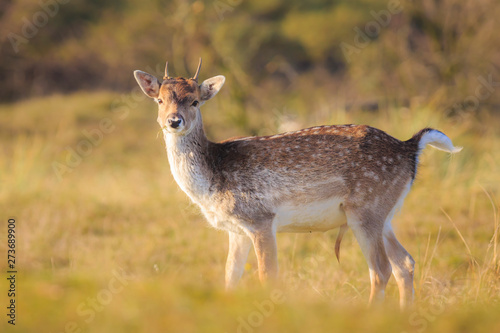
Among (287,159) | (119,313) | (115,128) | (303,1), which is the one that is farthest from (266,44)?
(119,313)

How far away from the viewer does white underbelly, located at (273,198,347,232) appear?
518cm

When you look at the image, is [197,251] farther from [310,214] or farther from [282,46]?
[282,46]

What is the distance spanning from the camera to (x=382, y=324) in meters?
2.17

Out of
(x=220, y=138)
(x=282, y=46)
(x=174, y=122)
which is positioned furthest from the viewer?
(x=282, y=46)

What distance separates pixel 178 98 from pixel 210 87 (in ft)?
1.49

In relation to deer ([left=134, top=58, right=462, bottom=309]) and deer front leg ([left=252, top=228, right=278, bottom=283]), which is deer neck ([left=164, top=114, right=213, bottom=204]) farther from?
deer front leg ([left=252, top=228, right=278, bottom=283])

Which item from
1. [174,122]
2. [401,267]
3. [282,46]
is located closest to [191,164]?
[174,122]

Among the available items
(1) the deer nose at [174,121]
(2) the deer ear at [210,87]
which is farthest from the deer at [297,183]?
(2) the deer ear at [210,87]

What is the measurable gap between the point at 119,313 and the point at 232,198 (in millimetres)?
2938

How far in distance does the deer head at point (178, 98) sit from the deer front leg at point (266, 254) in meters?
1.12

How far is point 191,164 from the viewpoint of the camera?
207 inches

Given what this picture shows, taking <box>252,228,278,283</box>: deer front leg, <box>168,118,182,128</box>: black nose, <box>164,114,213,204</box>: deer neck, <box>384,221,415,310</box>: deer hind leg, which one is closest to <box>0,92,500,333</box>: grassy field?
<box>384,221,415,310</box>: deer hind leg

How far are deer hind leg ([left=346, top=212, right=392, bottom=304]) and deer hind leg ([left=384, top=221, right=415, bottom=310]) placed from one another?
19 cm

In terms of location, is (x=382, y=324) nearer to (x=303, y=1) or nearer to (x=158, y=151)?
(x=158, y=151)
